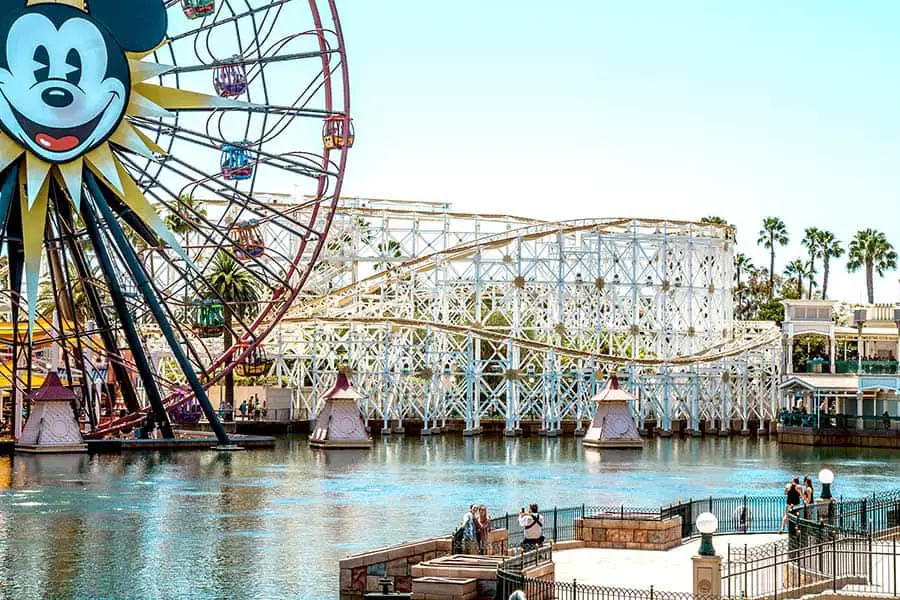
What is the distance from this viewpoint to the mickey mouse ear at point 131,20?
51.3m

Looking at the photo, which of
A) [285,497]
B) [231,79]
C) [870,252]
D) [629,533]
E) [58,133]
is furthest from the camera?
[870,252]

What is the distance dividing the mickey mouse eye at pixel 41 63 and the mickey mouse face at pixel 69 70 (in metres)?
0.03

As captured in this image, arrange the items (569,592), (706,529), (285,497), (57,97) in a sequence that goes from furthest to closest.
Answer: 1. (57,97)
2. (285,497)
3. (569,592)
4. (706,529)

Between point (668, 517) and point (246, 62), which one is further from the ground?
point (246, 62)

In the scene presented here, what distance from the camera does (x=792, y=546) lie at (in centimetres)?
2497

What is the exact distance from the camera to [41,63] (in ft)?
163

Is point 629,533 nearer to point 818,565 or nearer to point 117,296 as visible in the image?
point 818,565

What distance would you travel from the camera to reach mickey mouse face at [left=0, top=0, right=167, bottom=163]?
161 ft

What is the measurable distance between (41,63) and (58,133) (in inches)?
87.5

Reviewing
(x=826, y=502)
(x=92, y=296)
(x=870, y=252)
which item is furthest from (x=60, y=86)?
(x=870, y=252)

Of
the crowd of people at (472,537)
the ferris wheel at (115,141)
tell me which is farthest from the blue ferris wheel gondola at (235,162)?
the crowd of people at (472,537)

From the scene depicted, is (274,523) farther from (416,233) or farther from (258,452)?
(416,233)

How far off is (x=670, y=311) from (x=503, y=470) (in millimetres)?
32597

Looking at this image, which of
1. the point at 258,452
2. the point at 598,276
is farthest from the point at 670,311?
the point at 258,452
